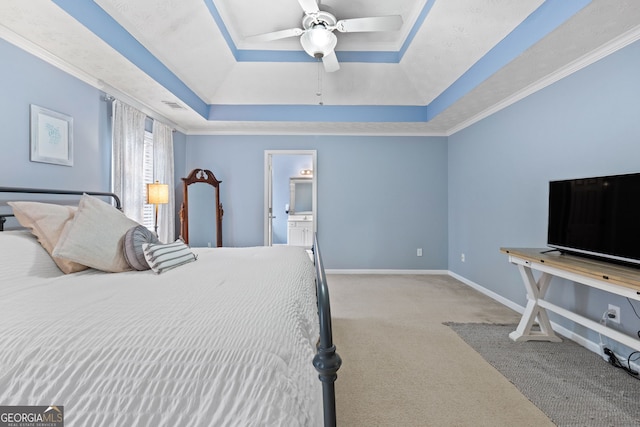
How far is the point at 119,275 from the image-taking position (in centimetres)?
160

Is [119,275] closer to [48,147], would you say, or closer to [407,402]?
[48,147]

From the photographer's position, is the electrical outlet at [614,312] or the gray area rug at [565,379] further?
the electrical outlet at [614,312]

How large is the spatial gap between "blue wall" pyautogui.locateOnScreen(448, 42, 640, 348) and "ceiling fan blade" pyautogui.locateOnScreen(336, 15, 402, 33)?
1.68m

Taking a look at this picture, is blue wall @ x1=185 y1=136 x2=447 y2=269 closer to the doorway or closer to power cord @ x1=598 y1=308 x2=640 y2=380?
the doorway

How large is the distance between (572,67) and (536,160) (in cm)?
85

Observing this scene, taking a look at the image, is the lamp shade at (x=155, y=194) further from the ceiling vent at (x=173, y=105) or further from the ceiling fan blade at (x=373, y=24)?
the ceiling fan blade at (x=373, y=24)

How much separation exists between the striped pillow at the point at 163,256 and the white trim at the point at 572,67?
3.51 m

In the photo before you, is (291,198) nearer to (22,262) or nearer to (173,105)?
(173,105)

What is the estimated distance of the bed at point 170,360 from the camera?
2.40 ft

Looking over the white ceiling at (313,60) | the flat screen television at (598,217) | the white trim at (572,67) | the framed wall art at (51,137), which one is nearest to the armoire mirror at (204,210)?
the white ceiling at (313,60)

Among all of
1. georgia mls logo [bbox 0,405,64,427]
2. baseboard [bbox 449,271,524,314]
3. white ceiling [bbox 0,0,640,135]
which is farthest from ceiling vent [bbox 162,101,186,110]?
baseboard [bbox 449,271,524,314]

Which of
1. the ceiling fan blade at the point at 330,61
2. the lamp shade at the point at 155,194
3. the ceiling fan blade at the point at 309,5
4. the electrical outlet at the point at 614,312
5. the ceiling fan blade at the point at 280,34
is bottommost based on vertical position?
the electrical outlet at the point at 614,312

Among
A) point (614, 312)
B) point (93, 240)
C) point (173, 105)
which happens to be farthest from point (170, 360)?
point (173, 105)

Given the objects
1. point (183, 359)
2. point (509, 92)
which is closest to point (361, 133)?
point (509, 92)
